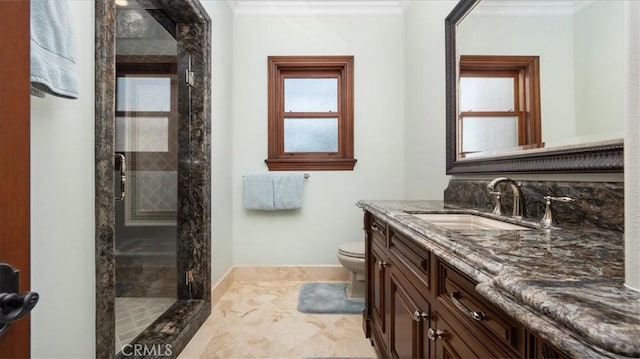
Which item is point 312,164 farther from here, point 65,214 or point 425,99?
point 65,214

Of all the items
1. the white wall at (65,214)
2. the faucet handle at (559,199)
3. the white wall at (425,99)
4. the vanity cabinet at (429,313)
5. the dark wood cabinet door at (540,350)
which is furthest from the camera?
the white wall at (425,99)

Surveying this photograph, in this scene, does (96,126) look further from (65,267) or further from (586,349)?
(586,349)

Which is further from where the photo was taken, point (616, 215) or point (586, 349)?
point (616, 215)

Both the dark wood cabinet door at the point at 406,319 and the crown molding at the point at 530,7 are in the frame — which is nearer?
the dark wood cabinet door at the point at 406,319

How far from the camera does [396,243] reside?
1.08m

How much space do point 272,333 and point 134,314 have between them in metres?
0.93

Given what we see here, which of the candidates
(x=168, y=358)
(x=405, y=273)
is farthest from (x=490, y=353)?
(x=168, y=358)

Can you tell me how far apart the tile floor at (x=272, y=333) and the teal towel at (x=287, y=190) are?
2.52 feet

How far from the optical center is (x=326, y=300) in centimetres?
209

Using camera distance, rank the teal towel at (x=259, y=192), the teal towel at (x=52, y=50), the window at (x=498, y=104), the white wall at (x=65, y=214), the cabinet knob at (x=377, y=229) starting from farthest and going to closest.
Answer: the teal towel at (x=259, y=192)
the cabinet knob at (x=377, y=229)
the window at (x=498, y=104)
the white wall at (x=65, y=214)
the teal towel at (x=52, y=50)

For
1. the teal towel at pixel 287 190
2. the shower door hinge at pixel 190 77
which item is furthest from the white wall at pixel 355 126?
the shower door hinge at pixel 190 77

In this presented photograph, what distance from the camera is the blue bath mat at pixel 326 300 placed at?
1.94 metres

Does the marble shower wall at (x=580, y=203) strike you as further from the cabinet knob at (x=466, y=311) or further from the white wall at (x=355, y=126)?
the white wall at (x=355, y=126)

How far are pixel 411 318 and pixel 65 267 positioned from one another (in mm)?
1096
